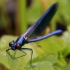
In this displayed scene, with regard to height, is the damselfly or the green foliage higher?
the damselfly

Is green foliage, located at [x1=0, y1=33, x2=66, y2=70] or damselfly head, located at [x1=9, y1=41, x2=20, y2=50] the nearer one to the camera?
green foliage, located at [x1=0, y1=33, x2=66, y2=70]

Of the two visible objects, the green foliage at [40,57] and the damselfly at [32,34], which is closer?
the green foliage at [40,57]

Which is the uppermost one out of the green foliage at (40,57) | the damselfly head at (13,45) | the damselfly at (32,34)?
the damselfly at (32,34)

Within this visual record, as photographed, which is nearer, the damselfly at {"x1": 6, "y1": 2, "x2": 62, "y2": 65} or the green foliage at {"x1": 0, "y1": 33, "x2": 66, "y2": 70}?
the green foliage at {"x1": 0, "y1": 33, "x2": 66, "y2": 70}

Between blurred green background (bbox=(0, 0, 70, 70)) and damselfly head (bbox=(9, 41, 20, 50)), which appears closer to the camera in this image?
blurred green background (bbox=(0, 0, 70, 70))

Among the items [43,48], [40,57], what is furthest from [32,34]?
[40,57]

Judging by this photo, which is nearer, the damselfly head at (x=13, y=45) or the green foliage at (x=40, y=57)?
the green foliage at (x=40, y=57)

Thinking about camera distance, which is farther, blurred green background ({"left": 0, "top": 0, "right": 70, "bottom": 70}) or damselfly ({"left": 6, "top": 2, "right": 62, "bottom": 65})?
damselfly ({"left": 6, "top": 2, "right": 62, "bottom": 65})

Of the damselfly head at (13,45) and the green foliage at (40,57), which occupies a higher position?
the damselfly head at (13,45)

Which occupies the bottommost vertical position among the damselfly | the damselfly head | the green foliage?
the green foliage

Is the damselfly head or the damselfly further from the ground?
the damselfly

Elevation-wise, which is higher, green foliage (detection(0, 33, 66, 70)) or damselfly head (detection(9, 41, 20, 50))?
damselfly head (detection(9, 41, 20, 50))
